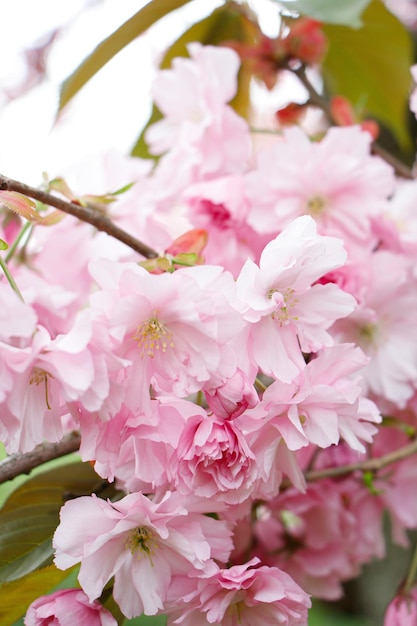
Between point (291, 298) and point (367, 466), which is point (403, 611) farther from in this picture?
point (291, 298)

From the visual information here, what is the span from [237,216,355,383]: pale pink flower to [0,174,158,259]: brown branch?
16 centimetres

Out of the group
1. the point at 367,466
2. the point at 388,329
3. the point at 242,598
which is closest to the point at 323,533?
the point at 367,466

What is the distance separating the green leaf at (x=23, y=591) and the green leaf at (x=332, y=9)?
2.22 feet

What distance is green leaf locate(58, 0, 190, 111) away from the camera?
906 mm

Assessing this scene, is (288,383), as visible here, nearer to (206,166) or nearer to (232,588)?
(232,588)

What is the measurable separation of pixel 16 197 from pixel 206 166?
13.4 inches

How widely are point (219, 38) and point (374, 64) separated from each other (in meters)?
0.28

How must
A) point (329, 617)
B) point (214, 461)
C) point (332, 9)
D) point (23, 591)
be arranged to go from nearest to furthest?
point (214, 461), point (23, 591), point (332, 9), point (329, 617)

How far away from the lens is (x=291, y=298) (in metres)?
0.56

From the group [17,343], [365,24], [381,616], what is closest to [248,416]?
[17,343]

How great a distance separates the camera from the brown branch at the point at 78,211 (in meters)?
0.56

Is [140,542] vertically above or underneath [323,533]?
above

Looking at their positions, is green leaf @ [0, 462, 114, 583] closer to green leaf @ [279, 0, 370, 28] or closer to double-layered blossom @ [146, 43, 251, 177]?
double-layered blossom @ [146, 43, 251, 177]

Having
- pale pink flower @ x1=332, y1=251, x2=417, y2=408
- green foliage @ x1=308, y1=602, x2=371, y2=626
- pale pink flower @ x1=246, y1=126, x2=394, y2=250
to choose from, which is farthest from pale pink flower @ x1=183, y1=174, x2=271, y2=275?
green foliage @ x1=308, y1=602, x2=371, y2=626
